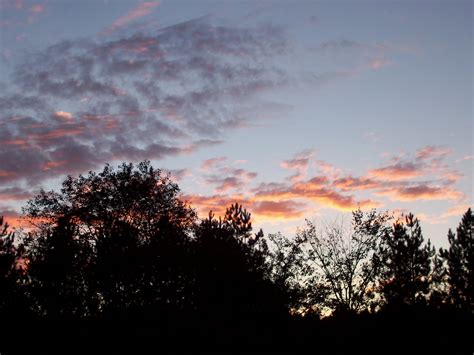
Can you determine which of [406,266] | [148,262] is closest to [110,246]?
[148,262]

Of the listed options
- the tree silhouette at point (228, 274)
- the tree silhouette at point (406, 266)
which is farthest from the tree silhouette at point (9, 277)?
the tree silhouette at point (406, 266)

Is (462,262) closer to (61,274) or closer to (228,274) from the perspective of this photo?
(228,274)

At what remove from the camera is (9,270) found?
29766 millimetres

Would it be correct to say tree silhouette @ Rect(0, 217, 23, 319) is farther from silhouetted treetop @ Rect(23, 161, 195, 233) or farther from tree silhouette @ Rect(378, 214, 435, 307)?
tree silhouette @ Rect(378, 214, 435, 307)

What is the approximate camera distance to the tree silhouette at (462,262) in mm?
33250

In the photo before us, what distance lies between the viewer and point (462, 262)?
34156 millimetres

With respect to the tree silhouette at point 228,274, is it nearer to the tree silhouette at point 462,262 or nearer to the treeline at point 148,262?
the treeline at point 148,262

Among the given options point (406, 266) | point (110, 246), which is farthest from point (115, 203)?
point (406, 266)

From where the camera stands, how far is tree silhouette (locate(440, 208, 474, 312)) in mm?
33250

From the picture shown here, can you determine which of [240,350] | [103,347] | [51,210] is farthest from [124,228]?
[240,350]

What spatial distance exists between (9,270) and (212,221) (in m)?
15.7

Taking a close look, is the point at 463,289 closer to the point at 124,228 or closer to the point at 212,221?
the point at 212,221

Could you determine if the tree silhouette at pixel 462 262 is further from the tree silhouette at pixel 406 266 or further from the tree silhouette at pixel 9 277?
the tree silhouette at pixel 9 277

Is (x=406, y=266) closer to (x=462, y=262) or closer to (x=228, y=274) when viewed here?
(x=462, y=262)
